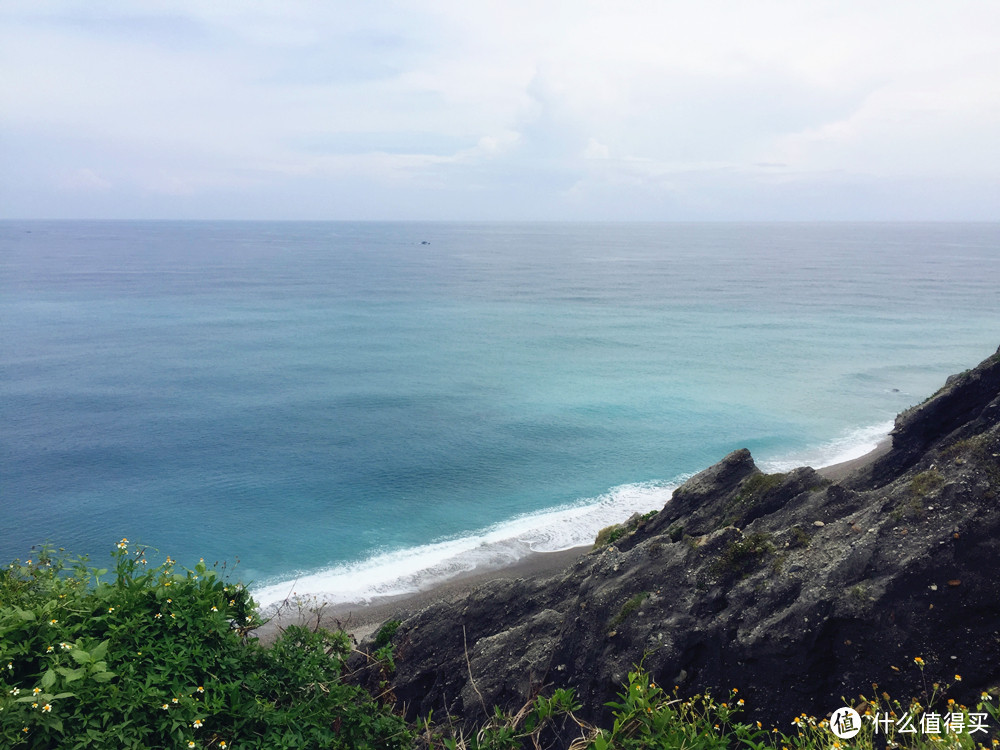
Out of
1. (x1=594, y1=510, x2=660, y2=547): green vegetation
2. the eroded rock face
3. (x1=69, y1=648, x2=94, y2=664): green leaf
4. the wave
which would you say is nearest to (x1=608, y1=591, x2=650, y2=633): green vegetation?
the eroded rock face

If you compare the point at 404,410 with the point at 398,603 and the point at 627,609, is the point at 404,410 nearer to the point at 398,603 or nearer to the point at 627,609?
the point at 398,603

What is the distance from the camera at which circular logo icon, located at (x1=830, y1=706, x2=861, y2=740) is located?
26.8ft

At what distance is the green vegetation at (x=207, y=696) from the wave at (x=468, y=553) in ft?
68.5

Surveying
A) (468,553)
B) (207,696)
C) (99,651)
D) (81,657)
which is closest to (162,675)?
(207,696)

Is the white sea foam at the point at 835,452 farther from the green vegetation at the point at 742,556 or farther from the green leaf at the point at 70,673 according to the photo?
the green leaf at the point at 70,673

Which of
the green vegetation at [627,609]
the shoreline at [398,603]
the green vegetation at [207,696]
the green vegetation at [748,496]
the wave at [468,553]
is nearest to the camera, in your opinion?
the green vegetation at [207,696]

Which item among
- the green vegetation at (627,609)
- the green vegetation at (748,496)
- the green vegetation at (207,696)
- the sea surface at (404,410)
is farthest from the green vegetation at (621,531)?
the sea surface at (404,410)

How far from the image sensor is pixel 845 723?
8898 millimetres

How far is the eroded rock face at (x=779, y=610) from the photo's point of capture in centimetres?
1073

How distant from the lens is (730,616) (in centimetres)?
1242

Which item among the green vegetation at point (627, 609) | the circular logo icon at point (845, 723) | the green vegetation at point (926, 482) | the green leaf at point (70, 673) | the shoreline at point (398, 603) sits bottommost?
the shoreline at point (398, 603)

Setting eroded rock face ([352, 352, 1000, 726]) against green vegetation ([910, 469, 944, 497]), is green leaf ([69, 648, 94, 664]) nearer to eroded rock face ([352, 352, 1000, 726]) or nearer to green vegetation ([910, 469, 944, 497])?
eroded rock face ([352, 352, 1000, 726])

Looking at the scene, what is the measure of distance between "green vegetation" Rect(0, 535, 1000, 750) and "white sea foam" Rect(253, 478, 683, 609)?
22.7 m

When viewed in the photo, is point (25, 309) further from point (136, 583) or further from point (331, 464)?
point (136, 583)
